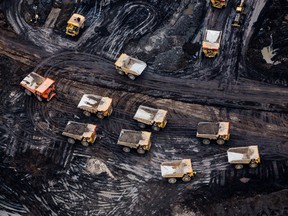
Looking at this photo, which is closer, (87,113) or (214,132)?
(214,132)

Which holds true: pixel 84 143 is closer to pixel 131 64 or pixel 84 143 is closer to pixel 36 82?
pixel 36 82

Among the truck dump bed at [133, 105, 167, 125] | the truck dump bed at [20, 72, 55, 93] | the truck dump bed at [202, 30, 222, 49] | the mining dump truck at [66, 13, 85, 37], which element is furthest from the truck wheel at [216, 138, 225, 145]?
the mining dump truck at [66, 13, 85, 37]

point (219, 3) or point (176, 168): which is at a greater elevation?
point (219, 3)

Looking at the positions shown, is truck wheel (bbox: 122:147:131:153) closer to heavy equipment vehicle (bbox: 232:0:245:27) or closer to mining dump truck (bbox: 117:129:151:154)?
mining dump truck (bbox: 117:129:151:154)

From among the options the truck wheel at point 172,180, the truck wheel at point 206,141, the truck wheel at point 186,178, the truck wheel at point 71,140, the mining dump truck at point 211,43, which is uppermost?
the mining dump truck at point 211,43

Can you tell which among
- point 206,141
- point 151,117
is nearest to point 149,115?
point 151,117

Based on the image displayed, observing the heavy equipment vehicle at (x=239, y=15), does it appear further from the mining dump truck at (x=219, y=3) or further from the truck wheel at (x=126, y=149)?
the truck wheel at (x=126, y=149)

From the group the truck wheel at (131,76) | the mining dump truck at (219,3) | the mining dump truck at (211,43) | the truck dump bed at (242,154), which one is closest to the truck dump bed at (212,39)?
the mining dump truck at (211,43)
